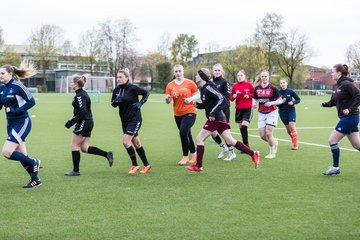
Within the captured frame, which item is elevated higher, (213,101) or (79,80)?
(79,80)

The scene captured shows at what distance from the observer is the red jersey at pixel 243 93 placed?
1197cm

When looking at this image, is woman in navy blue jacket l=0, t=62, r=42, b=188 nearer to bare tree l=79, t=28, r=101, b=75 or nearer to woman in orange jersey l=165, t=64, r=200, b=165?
woman in orange jersey l=165, t=64, r=200, b=165

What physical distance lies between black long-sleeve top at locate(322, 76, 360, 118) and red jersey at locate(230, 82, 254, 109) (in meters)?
3.38

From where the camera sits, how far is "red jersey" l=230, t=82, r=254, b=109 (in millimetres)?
11969

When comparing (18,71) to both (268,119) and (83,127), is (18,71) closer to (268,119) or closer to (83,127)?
(83,127)

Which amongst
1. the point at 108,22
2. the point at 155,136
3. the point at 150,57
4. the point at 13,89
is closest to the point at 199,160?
the point at 13,89

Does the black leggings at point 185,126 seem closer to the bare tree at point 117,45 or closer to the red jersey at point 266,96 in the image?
the red jersey at point 266,96

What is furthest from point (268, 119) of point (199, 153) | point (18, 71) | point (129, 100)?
point (18, 71)

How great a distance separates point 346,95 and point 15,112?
5513 mm

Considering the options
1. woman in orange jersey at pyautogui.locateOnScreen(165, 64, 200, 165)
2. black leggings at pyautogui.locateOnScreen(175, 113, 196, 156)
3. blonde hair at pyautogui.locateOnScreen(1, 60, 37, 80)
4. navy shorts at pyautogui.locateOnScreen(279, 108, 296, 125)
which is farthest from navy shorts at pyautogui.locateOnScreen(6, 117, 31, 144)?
navy shorts at pyautogui.locateOnScreen(279, 108, 296, 125)

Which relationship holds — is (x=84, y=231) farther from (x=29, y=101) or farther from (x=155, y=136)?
(x=155, y=136)

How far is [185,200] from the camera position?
692 cm

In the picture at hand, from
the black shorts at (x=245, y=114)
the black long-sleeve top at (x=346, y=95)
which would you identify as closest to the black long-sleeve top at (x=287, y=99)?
the black shorts at (x=245, y=114)

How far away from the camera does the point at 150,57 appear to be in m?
96.0
